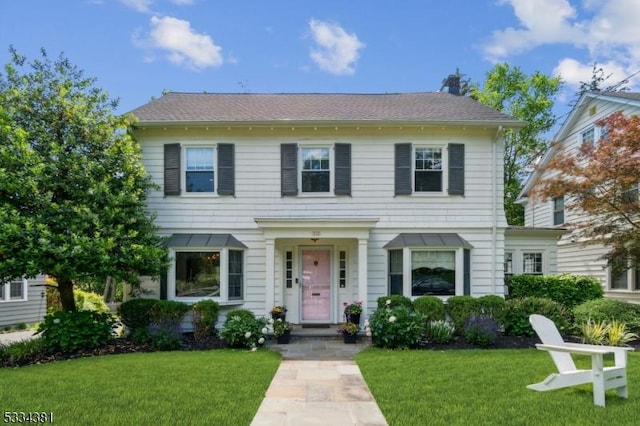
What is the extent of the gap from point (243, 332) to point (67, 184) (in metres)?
4.53

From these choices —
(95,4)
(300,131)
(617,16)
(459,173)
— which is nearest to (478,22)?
(617,16)

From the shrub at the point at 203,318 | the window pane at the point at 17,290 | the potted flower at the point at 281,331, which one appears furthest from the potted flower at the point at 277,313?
the window pane at the point at 17,290

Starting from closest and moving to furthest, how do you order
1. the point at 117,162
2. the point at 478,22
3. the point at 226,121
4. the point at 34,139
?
the point at 34,139, the point at 117,162, the point at 226,121, the point at 478,22

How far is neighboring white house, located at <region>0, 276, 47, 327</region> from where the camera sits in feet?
47.6

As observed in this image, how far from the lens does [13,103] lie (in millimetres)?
9062

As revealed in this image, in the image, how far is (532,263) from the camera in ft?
47.1

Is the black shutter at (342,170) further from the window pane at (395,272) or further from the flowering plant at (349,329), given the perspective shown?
the flowering plant at (349,329)

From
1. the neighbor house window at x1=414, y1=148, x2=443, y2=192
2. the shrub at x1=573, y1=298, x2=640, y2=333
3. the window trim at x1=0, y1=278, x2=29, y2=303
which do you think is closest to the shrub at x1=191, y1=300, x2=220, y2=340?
the neighbor house window at x1=414, y1=148, x2=443, y2=192

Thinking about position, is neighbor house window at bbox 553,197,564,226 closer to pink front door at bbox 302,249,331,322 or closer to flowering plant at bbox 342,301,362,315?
pink front door at bbox 302,249,331,322

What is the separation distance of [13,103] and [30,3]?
2.81m

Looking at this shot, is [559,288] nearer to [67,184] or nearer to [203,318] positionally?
[203,318]

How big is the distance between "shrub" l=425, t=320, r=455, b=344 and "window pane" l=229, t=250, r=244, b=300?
14.7 feet

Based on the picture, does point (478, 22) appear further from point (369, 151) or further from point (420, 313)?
point (420, 313)

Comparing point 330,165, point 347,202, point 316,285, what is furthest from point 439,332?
point 330,165
